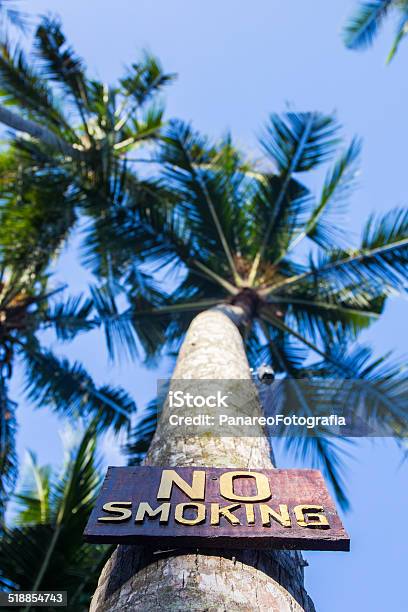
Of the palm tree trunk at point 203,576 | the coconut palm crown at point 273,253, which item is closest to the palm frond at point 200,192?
the coconut palm crown at point 273,253

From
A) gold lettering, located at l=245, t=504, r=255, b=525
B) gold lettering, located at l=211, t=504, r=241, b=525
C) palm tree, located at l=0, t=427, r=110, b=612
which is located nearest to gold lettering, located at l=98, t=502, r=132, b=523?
gold lettering, located at l=211, t=504, r=241, b=525

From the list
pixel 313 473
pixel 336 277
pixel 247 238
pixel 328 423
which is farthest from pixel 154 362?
pixel 313 473

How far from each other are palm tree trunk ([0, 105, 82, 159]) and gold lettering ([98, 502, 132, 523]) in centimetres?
601

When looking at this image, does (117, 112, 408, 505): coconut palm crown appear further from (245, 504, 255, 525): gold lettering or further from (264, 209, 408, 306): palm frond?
(245, 504, 255, 525): gold lettering

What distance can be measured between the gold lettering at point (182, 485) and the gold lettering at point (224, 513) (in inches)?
2.8

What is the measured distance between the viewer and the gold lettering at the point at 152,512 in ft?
6.35

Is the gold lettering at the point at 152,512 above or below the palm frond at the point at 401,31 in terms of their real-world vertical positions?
below

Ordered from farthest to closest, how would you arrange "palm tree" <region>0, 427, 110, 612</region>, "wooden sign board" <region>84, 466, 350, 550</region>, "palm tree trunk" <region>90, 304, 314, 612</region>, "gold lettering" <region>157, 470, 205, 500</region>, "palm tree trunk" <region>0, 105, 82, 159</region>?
"palm tree trunk" <region>0, 105, 82, 159</region> → "palm tree" <region>0, 427, 110, 612</region> → "gold lettering" <region>157, 470, 205, 500</region> → "wooden sign board" <region>84, 466, 350, 550</region> → "palm tree trunk" <region>90, 304, 314, 612</region>

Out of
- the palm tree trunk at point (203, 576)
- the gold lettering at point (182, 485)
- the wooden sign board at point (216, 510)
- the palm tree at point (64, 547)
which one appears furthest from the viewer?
the palm tree at point (64, 547)

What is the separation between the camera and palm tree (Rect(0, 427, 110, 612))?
5262 mm

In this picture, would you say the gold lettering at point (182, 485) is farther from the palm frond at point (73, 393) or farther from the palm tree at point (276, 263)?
the palm frond at point (73, 393)

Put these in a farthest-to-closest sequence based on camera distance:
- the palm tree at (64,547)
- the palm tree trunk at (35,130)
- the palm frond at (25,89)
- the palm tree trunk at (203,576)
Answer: the palm frond at (25,89) < the palm tree trunk at (35,130) < the palm tree at (64,547) < the palm tree trunk at (203,576)

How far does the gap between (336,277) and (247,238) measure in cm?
126

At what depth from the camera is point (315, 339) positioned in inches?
294
